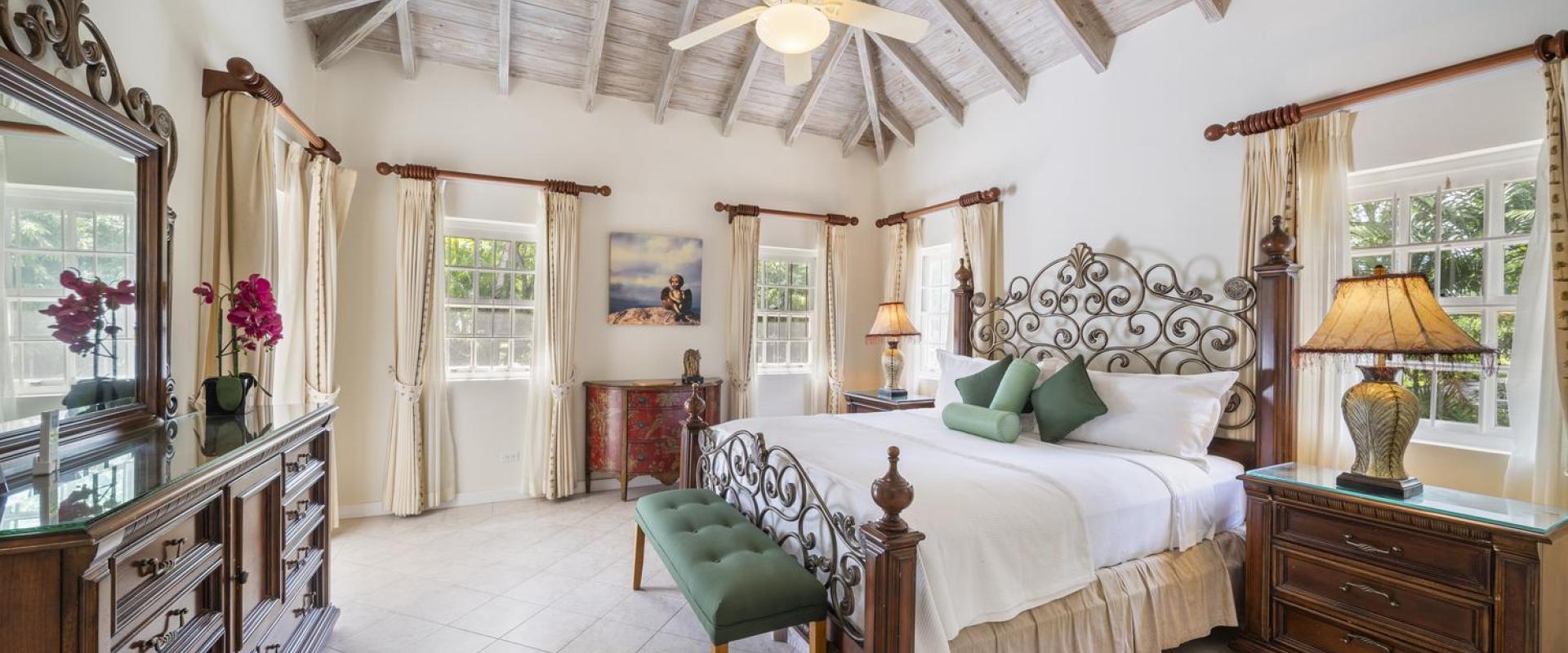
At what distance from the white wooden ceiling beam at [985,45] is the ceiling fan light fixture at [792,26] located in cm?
190

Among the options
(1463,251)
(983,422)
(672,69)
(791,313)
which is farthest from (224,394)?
(1463,251)

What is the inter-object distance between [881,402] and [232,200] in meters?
3.93

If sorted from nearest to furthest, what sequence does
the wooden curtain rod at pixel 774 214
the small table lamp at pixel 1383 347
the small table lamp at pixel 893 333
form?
the small table lamp at pixel 1383 347, the small table lamp at pixel 893 333, the wooden curtain rod at pixel 774 214

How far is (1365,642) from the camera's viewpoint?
2.15 metres

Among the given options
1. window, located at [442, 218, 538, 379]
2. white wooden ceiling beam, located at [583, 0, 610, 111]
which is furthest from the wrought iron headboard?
window, located at [442, 218, 538, 379]

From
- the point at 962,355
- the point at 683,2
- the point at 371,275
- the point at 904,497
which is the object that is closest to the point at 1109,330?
the point at 962,355

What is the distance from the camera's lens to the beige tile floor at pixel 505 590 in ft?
8.50

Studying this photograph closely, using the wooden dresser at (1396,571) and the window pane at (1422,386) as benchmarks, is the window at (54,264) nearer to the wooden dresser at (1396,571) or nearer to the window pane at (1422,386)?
the wooden dresser at (1396,571)

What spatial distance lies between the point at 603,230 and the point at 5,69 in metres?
3.44

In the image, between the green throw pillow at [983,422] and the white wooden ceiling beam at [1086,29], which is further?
the white wooden ceiling beam at [1086,29]

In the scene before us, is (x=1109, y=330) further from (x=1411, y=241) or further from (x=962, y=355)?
(x=1411, y=241)

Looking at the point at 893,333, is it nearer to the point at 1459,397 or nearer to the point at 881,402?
the point at 881,402

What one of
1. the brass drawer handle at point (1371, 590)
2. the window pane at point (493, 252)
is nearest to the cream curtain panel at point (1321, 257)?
the brass drawer handle at point (1371, 590)

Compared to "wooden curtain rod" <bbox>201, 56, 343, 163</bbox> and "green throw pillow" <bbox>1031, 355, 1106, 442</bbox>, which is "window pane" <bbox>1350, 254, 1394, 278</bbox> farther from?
"wooden curtain rod" <bbox>201, 56, 343, 163</bbox>
